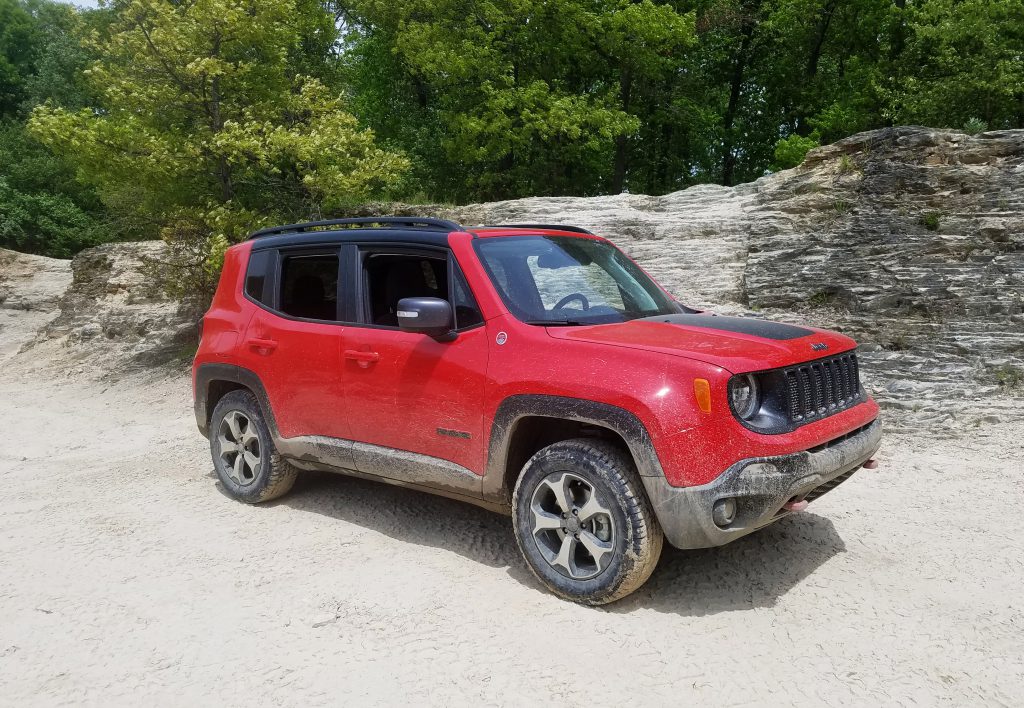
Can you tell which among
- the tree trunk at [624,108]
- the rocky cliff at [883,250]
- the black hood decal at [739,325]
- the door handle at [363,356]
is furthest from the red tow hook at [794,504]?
the tree trunk at [624,108]

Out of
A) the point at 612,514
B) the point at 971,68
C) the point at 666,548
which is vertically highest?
the point at 971,68

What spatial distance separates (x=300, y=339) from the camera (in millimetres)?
4922

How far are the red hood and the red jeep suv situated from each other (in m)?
0.02

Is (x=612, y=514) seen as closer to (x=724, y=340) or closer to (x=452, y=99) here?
(x=724, y=340)

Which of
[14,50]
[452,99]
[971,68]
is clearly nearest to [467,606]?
[971,68]

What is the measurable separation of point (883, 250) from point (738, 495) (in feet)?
21.3

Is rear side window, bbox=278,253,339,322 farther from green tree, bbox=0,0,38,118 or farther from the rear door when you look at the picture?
green tree, bbox=0,0,38,118

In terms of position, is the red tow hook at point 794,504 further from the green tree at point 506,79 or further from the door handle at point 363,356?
the green tree at point 506,79

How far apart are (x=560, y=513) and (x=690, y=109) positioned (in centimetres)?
2286

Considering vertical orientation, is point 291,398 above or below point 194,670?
above

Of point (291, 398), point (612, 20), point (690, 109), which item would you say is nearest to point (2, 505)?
point (291, 398)

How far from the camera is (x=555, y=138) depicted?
23.5 metres

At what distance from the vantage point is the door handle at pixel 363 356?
14.6 feet

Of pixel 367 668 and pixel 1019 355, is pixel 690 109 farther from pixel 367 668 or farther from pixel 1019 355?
pixel 367 668
